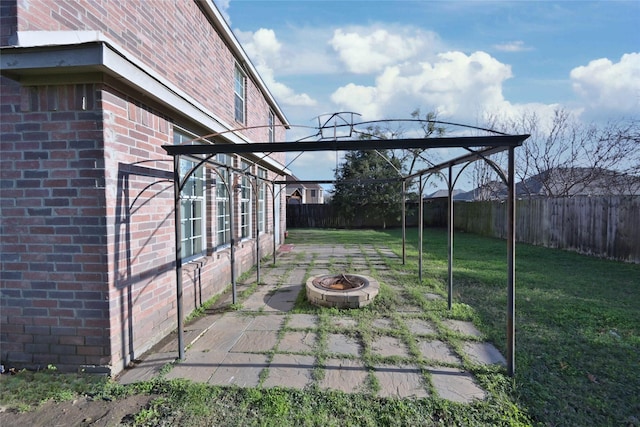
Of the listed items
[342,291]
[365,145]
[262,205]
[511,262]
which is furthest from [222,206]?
[511,262]

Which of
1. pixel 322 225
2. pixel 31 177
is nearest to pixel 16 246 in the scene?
pixel 31 177

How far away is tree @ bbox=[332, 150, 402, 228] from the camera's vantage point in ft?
65.3

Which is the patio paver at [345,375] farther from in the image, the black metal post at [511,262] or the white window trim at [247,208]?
the white window trim at [247,208]

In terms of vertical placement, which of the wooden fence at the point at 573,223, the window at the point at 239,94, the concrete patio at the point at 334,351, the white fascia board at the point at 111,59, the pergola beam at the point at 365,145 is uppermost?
the window at the point at 239,94

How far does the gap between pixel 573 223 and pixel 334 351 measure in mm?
9871

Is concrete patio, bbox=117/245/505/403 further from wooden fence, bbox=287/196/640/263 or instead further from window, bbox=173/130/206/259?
wooden fence, bbox=287/196/640/263

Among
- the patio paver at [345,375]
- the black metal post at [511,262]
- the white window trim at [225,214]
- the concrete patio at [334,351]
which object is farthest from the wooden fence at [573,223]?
the white window trim at [225,214]

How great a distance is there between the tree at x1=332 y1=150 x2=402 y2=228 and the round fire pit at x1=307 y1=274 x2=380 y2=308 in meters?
14.6

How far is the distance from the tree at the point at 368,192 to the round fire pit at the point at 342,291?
1457cm

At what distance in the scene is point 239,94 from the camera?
27.1 ft

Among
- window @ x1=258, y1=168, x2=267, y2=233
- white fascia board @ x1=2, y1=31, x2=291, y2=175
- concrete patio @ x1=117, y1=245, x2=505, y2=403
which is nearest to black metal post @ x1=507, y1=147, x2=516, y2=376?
concrete patio @ x1=117, y1=245, x2=505, y2=403

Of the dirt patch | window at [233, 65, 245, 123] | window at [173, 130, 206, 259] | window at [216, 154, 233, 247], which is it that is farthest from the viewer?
window at [233, 65, 245, 123]

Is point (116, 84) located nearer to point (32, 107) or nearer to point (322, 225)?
point (32, 107)

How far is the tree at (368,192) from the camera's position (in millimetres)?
19891
